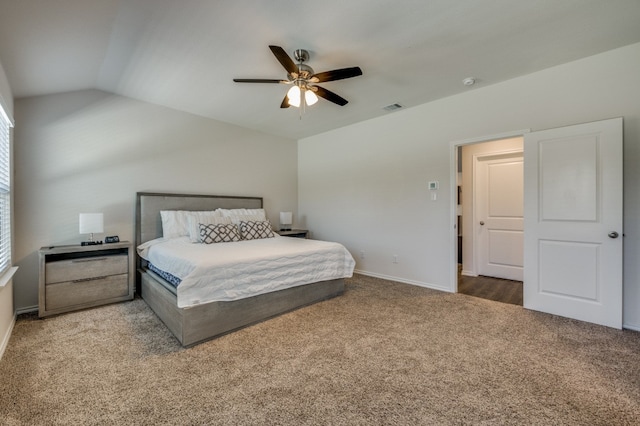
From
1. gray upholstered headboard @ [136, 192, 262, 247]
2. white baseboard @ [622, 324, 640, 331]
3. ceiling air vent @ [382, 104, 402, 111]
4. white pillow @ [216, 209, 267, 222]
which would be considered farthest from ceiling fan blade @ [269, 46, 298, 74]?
white baseboard @ [622, 324, 640, 331]

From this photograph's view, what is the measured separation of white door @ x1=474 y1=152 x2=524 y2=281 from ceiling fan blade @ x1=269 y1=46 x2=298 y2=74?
383 cm

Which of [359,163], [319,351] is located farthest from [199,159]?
[319,351]

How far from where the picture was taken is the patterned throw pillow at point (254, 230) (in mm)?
4074

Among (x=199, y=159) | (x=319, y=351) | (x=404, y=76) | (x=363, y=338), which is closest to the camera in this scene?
(x=319, y=351)

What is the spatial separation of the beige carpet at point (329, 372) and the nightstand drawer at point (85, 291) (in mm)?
167

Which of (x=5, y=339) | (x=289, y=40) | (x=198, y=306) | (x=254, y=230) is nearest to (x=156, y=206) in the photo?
(x=254, y=230)

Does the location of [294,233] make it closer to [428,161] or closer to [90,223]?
[428,161]

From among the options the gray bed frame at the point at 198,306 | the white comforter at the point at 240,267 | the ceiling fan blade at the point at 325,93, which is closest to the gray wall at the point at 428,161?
the white comforter at the point at 240,267

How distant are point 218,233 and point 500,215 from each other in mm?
4513

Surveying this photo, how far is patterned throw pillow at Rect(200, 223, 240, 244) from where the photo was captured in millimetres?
3670

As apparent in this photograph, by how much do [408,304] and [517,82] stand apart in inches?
113

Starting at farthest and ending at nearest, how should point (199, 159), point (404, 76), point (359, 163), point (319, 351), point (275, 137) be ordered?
1. point (275, 137)
2. point (359, 163)
3. point (199, 159)
4. point (404, 76)
5. point (319, 351)

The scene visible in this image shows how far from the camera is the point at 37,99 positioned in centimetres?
316

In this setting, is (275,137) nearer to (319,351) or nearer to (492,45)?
(492,45)
